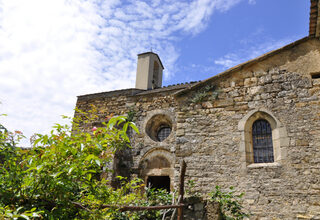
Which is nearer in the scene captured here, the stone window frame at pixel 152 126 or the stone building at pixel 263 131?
the stone building at pixel 263 131

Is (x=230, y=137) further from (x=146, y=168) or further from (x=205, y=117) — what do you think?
(x=146, y=168)

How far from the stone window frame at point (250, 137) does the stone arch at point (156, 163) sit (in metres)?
3.91

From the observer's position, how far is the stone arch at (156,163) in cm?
909

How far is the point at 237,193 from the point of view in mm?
5223

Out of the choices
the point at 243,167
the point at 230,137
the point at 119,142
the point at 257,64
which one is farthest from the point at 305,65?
the point at 119,142

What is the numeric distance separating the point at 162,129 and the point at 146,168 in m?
1.79

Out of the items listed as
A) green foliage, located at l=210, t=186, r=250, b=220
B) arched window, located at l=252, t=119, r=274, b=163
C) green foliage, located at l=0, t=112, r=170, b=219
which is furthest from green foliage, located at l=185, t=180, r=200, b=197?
green foliage, located at l=0, t=112, r=170, b=219

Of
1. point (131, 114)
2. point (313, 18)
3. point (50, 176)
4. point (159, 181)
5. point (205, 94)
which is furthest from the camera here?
point (131, 114)

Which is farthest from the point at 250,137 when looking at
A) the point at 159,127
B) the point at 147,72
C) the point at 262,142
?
the point at 147,72

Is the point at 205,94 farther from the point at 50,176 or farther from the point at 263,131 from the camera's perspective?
the point at 50,176

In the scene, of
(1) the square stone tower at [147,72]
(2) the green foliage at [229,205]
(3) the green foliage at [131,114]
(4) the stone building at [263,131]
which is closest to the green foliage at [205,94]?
(4) the stone building at [263,131]

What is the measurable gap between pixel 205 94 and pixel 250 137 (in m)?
1.56

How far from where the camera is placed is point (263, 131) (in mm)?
5645

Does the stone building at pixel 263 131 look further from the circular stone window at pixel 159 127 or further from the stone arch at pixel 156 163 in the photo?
the circular stone window at pixel 159 127
